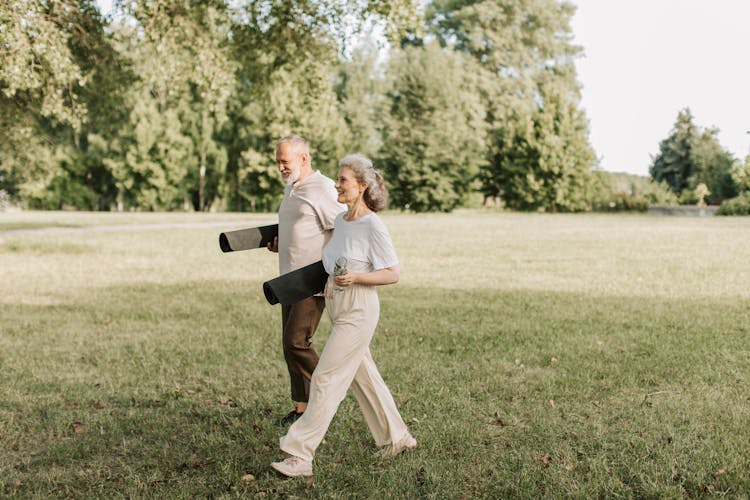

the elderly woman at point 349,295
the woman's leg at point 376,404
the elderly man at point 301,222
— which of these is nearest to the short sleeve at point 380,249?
the elderly woman at point 349,295

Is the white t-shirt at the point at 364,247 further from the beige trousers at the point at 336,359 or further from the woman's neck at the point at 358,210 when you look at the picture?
the beige trousers at the point at 336,359

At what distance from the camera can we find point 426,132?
50594mm

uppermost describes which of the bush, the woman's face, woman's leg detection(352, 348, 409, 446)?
the woman's face

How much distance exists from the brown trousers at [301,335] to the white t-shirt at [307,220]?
0.31 m

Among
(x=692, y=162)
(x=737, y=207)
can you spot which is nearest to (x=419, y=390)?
(x=737, y=207)

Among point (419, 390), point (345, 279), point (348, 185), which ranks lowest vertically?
point (419, 390)

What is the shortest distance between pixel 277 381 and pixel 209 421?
119 centimetres

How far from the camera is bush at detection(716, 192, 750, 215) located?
4997 cm

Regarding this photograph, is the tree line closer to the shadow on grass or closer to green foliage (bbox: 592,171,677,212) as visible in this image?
green foliage (bbox: 592,171,677,212)

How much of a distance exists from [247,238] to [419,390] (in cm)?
239

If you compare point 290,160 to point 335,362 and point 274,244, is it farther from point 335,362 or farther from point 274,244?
point 335,362

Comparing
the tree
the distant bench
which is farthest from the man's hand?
the distant bench

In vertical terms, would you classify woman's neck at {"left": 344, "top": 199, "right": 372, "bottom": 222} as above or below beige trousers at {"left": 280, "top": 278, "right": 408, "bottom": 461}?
above

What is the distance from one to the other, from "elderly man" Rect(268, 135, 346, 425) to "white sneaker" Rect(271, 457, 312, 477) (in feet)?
3.35
